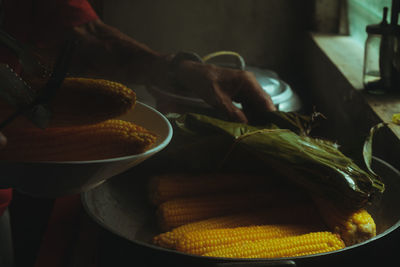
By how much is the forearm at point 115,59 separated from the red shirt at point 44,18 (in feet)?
0.12

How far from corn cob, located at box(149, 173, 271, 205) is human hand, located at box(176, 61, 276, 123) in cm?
16

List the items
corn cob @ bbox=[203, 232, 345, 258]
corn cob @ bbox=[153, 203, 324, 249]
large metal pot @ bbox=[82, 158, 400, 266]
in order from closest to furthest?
large metal pot @ bbox=[82, 158, 400, 266] < corn cob @ bbox=[203, 232, 345, 258] < corn cob @ bbox=[153, 203, 324, 249]

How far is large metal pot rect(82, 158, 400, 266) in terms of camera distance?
2.25 feet

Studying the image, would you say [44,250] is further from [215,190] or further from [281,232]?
[281,232]

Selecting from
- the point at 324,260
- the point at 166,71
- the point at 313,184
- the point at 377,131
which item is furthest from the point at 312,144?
the point at 166,71

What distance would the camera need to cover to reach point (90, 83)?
64 centimetres

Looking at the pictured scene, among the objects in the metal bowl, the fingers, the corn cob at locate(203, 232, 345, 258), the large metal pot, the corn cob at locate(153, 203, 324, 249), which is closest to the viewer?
the metal bowl

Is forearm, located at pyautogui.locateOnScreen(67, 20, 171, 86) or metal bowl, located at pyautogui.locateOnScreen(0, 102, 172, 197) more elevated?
metal bowl, located at pyautogui.locateOnScreen(0, 102, 172, 197)

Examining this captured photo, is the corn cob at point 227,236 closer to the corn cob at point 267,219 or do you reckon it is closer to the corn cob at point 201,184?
the corn cob at point 267,219

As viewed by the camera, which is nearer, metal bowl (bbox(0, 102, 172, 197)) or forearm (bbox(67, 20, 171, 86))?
metal bowl (bbox(0, 102, 172, 197))

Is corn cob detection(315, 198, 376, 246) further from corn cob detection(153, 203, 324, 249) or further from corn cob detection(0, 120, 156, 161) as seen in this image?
corn cob detection(0, 120, 156, 161)

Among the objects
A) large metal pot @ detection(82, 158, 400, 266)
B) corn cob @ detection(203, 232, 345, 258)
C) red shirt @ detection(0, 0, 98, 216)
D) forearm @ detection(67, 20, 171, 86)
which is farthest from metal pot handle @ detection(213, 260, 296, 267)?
red shirt @ detection(0, 0, 98, 216)

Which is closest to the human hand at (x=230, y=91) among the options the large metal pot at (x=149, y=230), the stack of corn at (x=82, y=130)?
the large metal pot at (x=149, y=230)

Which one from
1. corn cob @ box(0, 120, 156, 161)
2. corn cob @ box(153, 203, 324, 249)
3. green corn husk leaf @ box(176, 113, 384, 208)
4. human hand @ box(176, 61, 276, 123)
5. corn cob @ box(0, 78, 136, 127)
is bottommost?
corn cob @ box(153, 203, 324, 249)
